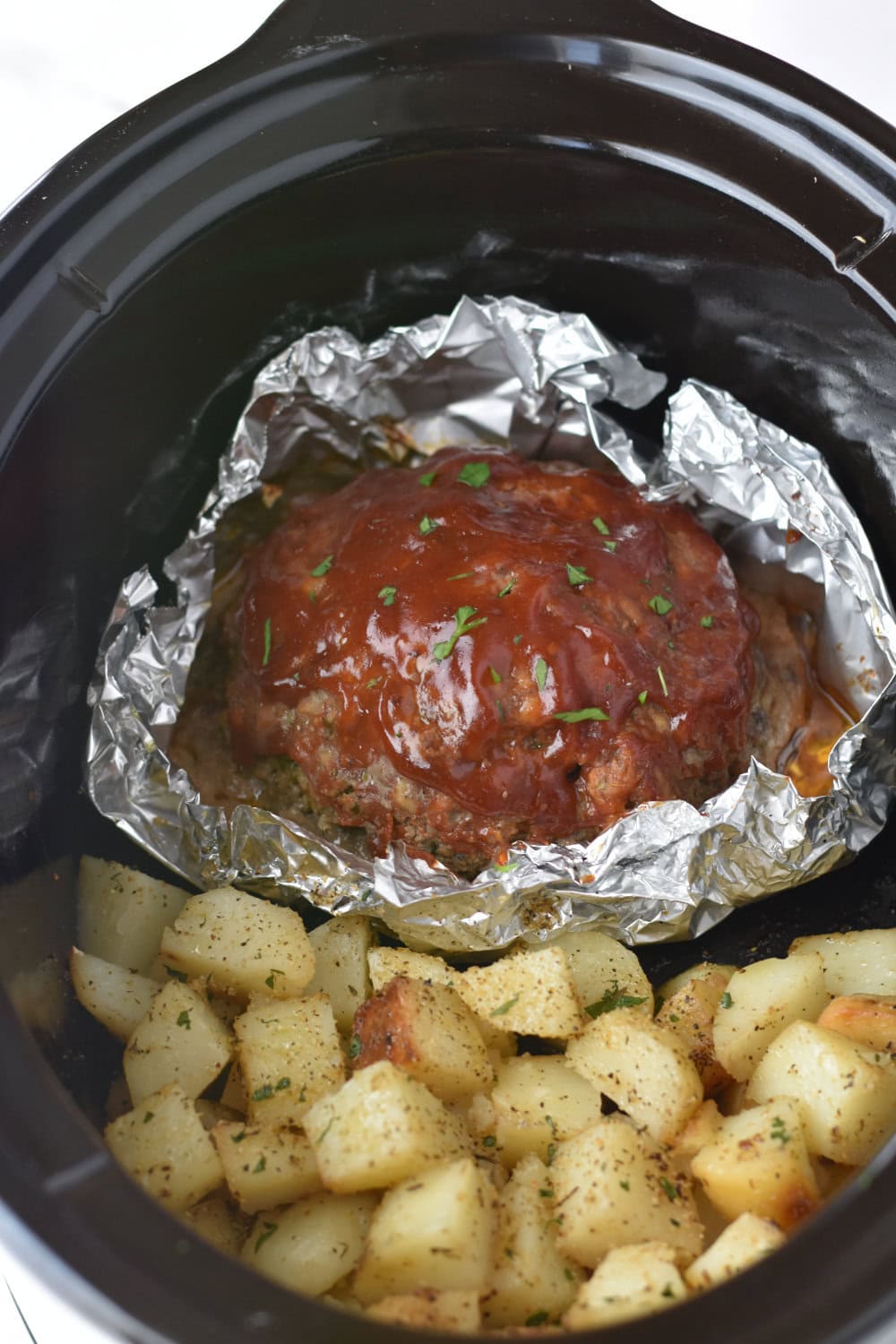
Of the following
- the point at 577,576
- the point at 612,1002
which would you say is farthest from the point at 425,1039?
the point at 577,576

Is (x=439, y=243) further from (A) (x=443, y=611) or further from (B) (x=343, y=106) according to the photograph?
(A) (x=443, y=611)

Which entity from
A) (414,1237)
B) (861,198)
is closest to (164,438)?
(861,198)

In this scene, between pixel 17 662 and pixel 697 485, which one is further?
pixel 697 485

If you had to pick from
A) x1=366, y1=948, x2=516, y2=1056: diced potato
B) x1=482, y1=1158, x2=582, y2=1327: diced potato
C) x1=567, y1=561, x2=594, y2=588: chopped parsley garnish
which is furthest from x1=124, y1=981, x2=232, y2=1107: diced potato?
x1=567, y1=561, x2=594, y2=588: chopped parsley garnish

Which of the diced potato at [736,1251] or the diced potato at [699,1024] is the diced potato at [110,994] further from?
the diced potato at [736,1251]

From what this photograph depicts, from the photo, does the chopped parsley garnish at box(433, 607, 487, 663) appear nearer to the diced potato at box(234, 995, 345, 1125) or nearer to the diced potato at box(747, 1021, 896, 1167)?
the diced potato at box(234, 995, 345, 1125)

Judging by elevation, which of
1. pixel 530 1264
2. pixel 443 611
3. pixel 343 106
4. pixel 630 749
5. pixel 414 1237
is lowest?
pixel 530 1264

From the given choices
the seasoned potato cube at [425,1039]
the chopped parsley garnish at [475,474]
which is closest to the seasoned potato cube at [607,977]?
the seasoned potato cube at [425,1039]

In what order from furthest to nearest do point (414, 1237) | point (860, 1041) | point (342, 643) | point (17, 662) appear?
point (342, 643)
point (17, 662)
point (860, 1041)
point (414, 1237)
